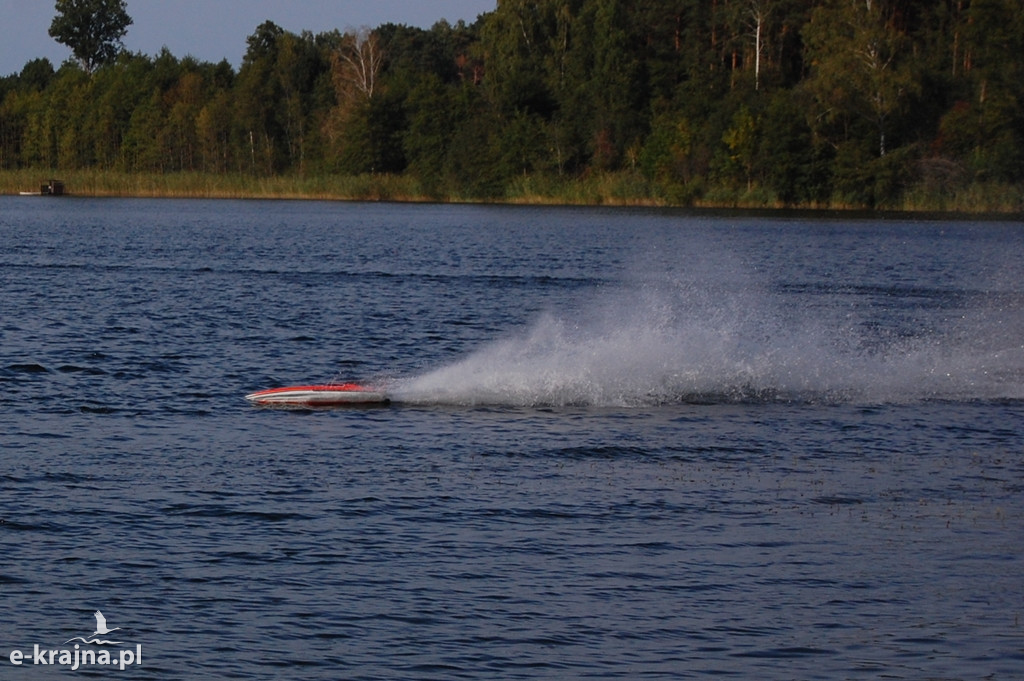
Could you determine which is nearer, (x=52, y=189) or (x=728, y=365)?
(x=728, y=365)

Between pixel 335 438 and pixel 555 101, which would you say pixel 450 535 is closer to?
pixel 335 438

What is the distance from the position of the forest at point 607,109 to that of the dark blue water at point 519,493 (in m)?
59.4

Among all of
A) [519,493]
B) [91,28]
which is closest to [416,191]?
[91,28]

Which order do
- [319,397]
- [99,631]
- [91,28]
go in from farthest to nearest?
[91,28] → [319,397] → [99,631]

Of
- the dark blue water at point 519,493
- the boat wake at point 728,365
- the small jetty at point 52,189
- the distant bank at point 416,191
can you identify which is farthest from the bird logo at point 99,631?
the small jetty at point 52,189

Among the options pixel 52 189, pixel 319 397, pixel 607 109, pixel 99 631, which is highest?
pixel 607 109

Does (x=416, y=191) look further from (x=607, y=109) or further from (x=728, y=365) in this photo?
(x=728, y=365)

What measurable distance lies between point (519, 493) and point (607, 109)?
3920 inches

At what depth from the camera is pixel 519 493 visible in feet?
50.5

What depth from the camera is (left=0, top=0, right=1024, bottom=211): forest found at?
302 feet

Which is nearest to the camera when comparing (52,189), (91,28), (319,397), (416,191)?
(319,397)

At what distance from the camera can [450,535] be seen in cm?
1366

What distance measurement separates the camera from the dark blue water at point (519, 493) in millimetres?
10969

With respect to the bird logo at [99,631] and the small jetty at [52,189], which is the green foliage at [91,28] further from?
the bird logo at [99,631]
